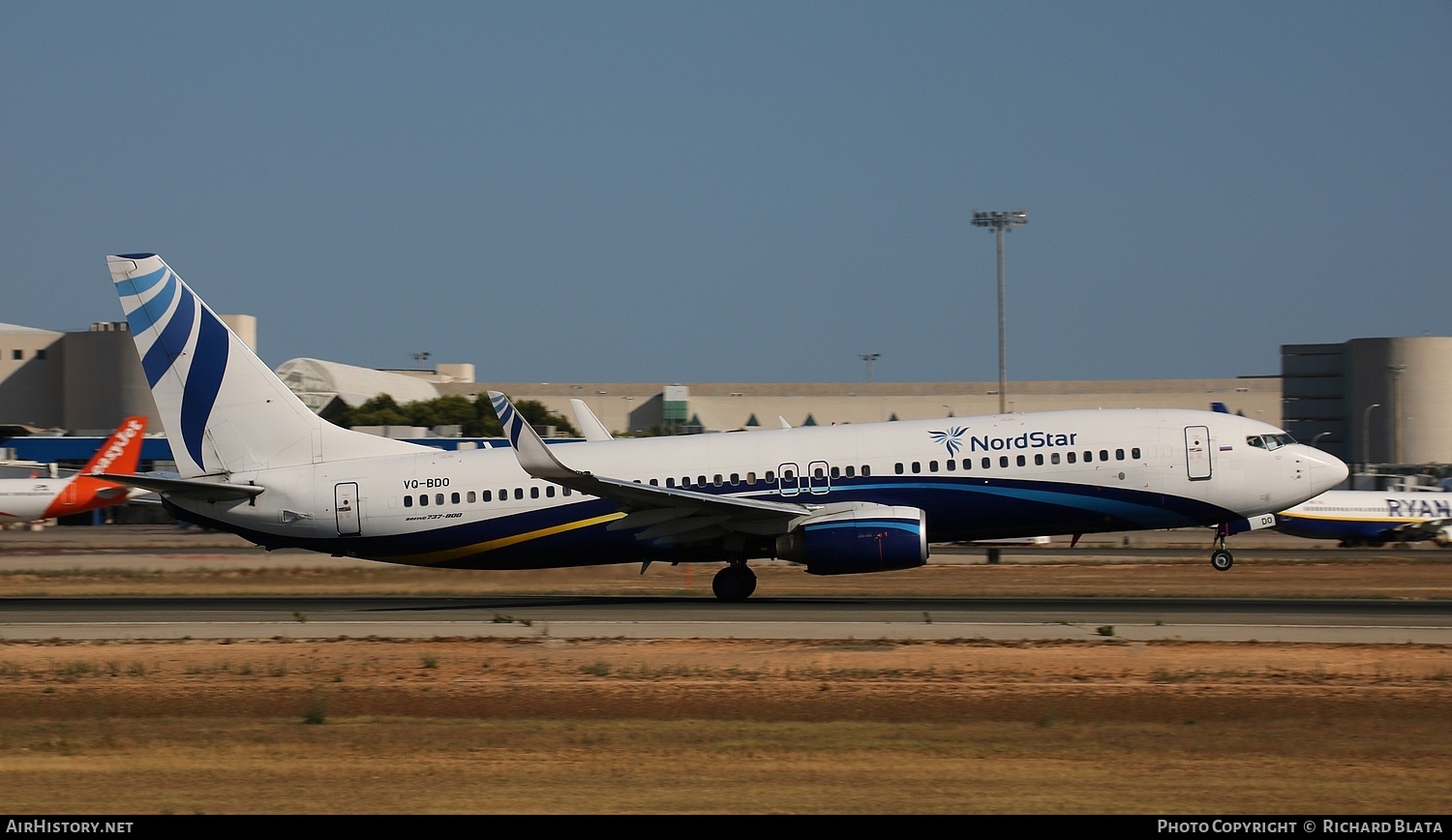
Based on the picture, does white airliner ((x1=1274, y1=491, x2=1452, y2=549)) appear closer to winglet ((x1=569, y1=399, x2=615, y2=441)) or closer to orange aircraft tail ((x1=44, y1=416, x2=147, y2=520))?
winglet ((x1=569, y1=399, x2=615, y2=441))

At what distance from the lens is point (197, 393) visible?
99.1 feet

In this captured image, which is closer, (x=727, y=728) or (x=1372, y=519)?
(x=727, y=728)

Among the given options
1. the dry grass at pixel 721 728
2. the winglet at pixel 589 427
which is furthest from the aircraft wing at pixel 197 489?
the winglet at pixel 589 427

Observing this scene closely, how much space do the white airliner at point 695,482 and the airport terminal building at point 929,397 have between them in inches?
2954

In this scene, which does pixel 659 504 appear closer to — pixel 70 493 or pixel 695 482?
pixel 695 482

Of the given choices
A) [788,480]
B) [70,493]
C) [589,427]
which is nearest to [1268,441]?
[788,480]

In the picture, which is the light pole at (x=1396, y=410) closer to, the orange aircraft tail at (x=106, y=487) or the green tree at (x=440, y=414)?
the green tree at (x=440, y=414)

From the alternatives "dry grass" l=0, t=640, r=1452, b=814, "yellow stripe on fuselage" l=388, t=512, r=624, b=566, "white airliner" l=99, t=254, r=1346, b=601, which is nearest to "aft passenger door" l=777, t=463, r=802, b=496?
"white airliner" l=99, t=254, r=1346, b=601

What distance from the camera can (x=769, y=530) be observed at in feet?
92.5

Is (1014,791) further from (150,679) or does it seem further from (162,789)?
(150,679)

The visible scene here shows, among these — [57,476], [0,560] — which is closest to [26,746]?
[0,560]

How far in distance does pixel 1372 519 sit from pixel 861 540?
3885 cm

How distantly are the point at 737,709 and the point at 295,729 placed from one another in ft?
17.4

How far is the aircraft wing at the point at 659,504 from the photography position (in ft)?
83.6
